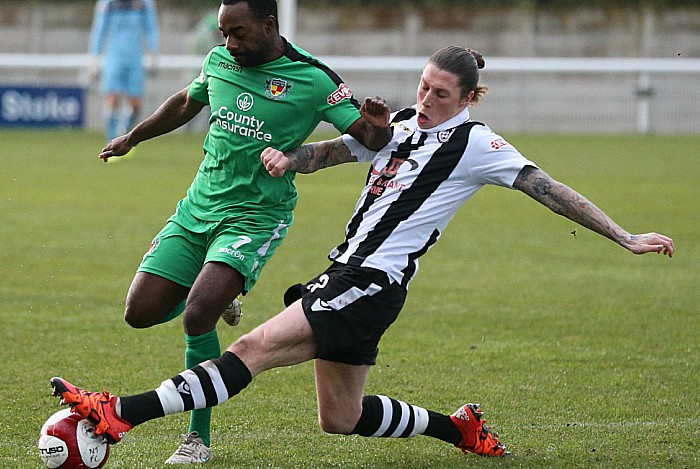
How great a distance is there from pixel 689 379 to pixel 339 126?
106 inches

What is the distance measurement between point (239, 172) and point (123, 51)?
49.5 ft

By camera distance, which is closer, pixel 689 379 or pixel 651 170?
pixel 689 379

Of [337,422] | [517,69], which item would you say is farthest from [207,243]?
[517,69]

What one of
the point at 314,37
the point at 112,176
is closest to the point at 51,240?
the point at 112,176

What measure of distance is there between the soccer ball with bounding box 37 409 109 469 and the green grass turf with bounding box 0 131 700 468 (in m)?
0.46

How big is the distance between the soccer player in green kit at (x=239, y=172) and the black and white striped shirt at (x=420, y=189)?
27 cm

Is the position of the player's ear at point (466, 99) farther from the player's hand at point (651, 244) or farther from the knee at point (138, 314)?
the knee at point (138, 314)

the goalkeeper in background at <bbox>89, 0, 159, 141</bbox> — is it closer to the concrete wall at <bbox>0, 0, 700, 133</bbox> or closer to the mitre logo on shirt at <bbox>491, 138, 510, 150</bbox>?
the concrete wall at <bbox>0, 0, 700, 133</bbox>

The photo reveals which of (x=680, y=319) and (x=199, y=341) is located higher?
(x=199, y=341)

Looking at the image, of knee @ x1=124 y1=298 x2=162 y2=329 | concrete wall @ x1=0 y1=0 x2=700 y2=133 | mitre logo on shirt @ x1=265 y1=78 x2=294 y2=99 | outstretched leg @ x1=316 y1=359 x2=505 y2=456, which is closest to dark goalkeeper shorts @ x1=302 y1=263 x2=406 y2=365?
outstretched leg @ x1=316 y1=359 x2=505 y2=456

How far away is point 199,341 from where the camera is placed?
5.31 meters

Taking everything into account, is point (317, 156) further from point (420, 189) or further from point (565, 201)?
point (565, 201)

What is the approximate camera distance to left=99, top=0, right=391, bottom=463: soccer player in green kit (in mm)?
5348

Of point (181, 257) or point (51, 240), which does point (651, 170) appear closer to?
point (51, 240)
